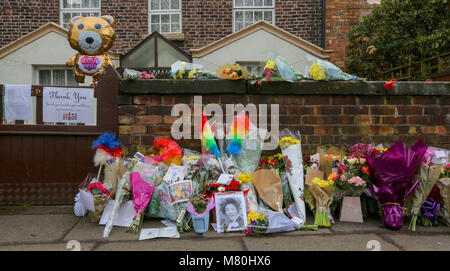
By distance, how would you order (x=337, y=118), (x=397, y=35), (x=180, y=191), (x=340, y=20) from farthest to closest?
(x=340, y=20) → (x=397, y=35) → (x=337, y=118) → (x=180, y=191)

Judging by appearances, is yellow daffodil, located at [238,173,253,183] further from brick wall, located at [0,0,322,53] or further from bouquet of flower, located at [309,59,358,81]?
brick wall, located at [0,0,322,53]

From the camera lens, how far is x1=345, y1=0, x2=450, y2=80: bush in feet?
21.4

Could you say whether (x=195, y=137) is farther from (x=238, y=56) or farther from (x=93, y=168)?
(x=238, y=56)

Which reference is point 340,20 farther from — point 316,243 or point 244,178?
point 316,243

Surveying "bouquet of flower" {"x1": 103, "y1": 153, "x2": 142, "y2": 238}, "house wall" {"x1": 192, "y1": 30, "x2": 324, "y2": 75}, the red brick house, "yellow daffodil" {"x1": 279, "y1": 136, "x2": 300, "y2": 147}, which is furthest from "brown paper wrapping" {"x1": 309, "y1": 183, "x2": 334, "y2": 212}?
the red brick house

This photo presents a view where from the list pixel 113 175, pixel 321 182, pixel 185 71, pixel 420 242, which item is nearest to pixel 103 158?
pixel 113 175

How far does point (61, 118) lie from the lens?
3.65 m

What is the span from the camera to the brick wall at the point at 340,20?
804 centimetres

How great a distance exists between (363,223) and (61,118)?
10.3ft

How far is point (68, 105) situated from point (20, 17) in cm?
615

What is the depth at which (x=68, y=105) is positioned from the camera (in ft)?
12.1

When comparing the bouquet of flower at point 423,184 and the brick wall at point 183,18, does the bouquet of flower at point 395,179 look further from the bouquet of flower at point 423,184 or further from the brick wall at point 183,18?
the brick wall at point 183,18

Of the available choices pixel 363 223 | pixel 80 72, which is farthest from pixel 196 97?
pixel 80 72

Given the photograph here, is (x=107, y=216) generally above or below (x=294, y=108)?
below
